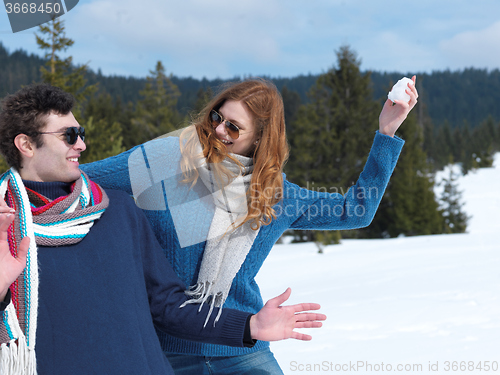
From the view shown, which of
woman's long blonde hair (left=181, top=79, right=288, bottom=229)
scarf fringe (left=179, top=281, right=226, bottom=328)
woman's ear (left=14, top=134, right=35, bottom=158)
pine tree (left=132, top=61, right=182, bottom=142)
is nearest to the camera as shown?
woman's ear (left=14, top=134, right=35, bottom=158)

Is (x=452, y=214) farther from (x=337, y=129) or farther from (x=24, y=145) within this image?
(x=24, y=145)

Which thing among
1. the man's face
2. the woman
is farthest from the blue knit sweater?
the man's face

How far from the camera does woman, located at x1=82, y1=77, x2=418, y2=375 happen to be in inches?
87.4

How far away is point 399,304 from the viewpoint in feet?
20.4

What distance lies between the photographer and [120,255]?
6.10 ft

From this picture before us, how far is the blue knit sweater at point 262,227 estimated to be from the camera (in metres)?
2.21

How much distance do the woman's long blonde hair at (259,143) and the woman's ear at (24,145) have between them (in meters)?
0.68

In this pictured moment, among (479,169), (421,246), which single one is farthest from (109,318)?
(479,169)

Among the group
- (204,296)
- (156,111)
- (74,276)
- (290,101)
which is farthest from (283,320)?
(290,101)

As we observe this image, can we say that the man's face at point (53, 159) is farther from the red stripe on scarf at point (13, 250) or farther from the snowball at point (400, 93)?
the snowball at point (400, 93)

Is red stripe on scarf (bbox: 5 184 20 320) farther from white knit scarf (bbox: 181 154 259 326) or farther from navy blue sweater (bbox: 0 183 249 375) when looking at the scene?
white knit scarf (bbox: 181 154 259 326)

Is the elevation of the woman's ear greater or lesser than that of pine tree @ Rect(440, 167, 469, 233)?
greater

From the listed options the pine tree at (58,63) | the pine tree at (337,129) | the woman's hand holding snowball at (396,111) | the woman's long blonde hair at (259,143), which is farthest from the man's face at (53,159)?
the pine tree at (337,129)

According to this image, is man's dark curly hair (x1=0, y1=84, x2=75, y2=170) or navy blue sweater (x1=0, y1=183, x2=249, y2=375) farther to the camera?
man's dark curly hair (x1=0, y1=84, x2=75, y2=170)
